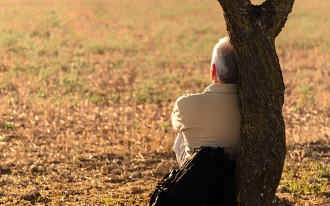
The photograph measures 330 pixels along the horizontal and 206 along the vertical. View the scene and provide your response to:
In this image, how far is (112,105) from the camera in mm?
11367

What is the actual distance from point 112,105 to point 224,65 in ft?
22.9

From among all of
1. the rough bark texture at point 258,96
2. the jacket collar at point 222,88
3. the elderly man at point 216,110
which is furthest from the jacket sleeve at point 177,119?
the rough bark texture at point 258,96

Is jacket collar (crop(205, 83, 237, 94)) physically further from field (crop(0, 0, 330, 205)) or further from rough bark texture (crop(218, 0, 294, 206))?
field (crop(0, 0, 330, 205))

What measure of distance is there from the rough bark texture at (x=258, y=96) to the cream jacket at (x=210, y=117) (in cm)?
14

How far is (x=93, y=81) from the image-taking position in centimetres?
1344

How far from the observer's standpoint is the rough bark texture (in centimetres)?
448

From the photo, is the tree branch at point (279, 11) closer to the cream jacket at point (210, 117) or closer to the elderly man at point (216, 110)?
the elderly man at point (216, 110)

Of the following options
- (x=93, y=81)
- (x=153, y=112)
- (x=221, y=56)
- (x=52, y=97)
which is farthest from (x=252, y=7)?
(x=93, y=81)

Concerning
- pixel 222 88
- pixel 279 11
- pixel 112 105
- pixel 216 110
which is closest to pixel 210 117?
pixel 216 110

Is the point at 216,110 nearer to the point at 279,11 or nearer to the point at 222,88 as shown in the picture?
the point at 222,88

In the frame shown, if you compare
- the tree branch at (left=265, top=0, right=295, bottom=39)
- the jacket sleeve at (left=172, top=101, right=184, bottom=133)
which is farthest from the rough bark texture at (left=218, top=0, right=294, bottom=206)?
the jacket sleeve at (left=172, top=101, right=184, bottom=133)

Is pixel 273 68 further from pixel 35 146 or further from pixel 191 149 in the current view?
pixel 35 146

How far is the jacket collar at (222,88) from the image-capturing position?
Answer: 178 inches

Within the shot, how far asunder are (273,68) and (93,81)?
9.21 m
